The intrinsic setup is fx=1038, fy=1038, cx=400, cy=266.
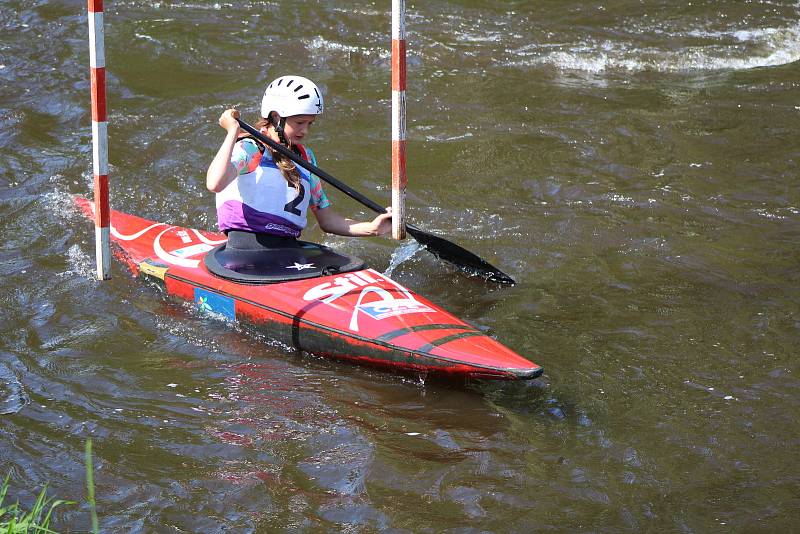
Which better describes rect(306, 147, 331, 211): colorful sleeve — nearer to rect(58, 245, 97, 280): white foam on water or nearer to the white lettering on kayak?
the white lettering on kayak

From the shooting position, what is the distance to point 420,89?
952 cm

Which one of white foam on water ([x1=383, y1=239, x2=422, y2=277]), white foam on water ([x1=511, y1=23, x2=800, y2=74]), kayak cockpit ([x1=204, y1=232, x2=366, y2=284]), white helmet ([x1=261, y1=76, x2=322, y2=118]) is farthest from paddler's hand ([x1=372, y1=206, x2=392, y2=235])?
white foam on water ([x1=511, y1=23, x2=800, y2=74])

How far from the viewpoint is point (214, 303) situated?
5508 millimetres

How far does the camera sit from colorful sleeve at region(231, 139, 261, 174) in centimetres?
523

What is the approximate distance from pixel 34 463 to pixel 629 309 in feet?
10.4

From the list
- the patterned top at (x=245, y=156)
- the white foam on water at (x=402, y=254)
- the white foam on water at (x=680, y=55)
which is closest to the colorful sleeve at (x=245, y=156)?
the patterned top at (x=245, y=156)

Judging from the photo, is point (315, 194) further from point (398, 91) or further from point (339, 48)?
point (339, 48)

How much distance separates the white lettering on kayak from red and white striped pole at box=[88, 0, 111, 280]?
3.46 ft

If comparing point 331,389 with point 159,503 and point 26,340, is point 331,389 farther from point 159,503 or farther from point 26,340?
point 26,340

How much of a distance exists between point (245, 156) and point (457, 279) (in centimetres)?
162

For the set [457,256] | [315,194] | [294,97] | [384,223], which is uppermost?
[294,97]

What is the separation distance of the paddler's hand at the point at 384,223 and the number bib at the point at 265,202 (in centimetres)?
40

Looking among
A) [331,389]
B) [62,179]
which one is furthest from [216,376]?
[62,179]

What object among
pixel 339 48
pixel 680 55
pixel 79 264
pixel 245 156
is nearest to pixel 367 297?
pixel 245 156
